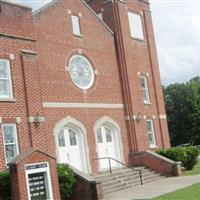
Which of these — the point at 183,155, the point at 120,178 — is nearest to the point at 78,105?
the point at 120,178

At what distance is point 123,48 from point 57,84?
6264 mm

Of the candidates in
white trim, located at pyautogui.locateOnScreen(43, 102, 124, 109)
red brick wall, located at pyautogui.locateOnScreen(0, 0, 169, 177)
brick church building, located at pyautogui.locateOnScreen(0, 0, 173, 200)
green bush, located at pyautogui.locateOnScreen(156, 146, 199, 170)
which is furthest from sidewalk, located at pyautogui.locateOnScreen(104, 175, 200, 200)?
white trim, located at pyautogui.locateOnScreen(43, 102, 124, 109)

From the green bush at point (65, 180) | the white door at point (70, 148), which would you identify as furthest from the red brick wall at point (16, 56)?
the white door at point (70, 148)

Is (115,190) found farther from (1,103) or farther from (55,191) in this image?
(1,103)

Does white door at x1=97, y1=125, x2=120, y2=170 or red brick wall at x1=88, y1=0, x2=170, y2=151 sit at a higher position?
red brick wall at x1=88, y1=0, x2=170, y2=151

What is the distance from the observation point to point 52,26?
81.7 ft

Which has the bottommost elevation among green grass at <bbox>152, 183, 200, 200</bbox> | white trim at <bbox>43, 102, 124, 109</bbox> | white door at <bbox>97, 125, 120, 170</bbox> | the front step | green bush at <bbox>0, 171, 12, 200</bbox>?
green grass at <bbox>152, 183, 200, 200</bbox>

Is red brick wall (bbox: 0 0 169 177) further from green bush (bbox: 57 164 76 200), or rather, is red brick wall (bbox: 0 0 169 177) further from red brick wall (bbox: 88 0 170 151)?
green bush (bbox: 57 164 76 200)

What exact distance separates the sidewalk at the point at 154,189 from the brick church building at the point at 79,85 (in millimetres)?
3125

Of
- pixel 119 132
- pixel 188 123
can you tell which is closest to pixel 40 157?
pixel 119 132

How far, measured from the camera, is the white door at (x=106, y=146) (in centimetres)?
2622

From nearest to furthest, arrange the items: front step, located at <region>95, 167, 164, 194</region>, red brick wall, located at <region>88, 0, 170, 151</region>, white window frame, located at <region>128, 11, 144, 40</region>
Result: front step, located at <region>95, 167, 164, 194</region> < red brick wall, located at <region>88, 0, 170, 151</region> < white window frame, located at <region>128, 11, 144, 40</region>

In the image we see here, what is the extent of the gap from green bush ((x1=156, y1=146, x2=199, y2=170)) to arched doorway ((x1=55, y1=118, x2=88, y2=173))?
17.8 feet

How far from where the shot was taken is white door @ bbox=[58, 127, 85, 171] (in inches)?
937
